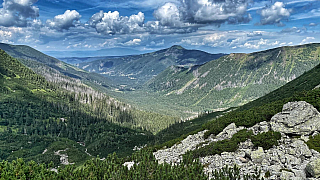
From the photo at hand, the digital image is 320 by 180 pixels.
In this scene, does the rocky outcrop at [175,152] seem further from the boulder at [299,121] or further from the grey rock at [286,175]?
the grey rock at [286,175]

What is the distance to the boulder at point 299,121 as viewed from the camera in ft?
157

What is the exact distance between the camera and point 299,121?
49.6 m

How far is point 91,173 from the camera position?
4825 centimetres

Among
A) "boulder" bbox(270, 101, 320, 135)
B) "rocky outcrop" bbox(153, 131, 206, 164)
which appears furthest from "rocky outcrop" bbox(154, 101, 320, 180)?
"rocky outcrop" bbox(153, 131, 206, 164)

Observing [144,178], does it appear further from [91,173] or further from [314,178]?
[314,178]

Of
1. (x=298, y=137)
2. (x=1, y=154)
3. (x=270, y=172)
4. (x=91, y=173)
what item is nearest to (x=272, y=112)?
(x=298, y=137)

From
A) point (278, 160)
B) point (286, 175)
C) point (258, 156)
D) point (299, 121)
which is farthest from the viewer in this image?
point (299, 121)

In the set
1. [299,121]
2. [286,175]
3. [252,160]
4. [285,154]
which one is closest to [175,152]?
[252,160]

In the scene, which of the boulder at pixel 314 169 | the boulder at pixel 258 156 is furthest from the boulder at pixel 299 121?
the boulder at pixel 314 169

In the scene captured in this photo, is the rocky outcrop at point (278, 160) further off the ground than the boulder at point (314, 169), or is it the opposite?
the boulder at point (314, 169)

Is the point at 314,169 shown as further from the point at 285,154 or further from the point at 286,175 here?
the point at 285,154

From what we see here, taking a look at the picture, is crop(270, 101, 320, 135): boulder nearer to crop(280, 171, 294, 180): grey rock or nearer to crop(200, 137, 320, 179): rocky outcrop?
crop(200, 137, 320, 179): rocky outcrop

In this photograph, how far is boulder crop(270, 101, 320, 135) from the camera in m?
47.9

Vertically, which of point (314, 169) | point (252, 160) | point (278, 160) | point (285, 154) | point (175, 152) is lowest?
point (175, 152)
